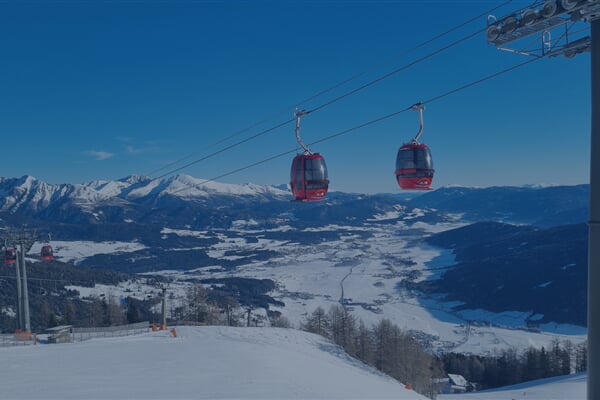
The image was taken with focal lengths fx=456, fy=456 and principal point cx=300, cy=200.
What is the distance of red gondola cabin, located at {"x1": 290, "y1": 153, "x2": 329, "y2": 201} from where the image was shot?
955 centimetres

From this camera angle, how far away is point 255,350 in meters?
14.8

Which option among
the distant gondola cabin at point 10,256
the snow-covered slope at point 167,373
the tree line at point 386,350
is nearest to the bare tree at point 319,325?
the tree line at point 386,350

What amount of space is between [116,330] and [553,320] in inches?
2935

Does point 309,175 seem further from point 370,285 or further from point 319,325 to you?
point 370,285

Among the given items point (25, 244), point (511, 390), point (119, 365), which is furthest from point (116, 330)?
point (511, 390)

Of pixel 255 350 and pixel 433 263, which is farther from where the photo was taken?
pixel 433 263

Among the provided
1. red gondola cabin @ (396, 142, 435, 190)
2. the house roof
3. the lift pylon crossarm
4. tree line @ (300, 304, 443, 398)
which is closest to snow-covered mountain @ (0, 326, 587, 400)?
red gondola cabin @ (396, 142, 435, 190)

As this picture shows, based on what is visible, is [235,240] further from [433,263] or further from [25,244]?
[25,244]

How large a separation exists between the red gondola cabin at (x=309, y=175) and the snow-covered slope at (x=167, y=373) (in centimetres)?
406

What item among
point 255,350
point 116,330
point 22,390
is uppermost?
point 22,390

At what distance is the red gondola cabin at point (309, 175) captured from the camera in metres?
9.55

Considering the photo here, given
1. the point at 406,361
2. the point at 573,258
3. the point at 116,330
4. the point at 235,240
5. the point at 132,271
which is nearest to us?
the point at 116,330

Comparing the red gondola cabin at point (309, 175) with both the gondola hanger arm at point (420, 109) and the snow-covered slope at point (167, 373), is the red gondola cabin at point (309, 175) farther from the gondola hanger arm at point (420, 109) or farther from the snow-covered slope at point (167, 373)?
the snow-covered slope at point (167, 373)

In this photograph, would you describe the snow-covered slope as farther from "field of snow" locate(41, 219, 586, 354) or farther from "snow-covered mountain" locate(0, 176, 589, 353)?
"field of snow" locate(41, 219, 586, 354)
